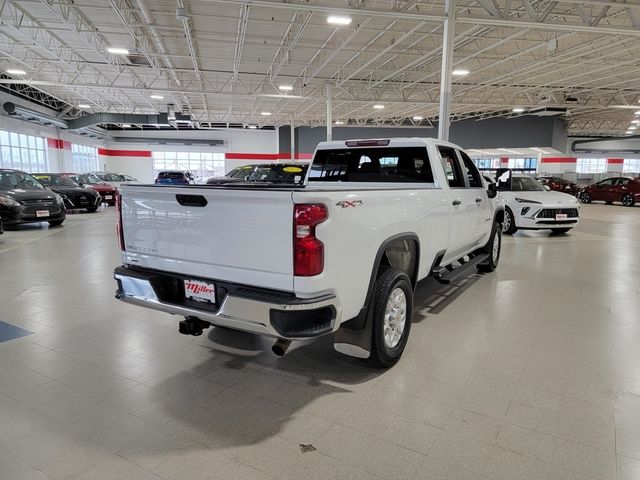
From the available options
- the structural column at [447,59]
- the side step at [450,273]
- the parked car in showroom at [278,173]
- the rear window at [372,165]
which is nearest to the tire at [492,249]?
the side step at [450,273]

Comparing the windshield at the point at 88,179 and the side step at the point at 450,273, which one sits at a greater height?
the windshield at the point at 88,179

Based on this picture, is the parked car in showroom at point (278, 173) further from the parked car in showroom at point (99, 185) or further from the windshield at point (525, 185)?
the parked car in showroom at point (99, 185)

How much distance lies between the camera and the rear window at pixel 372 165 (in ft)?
13.4

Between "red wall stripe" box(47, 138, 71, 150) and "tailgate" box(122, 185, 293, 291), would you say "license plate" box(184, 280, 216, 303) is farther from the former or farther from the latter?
"red wall stripe" box(47, 138, 71, 150)

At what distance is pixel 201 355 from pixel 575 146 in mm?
43777

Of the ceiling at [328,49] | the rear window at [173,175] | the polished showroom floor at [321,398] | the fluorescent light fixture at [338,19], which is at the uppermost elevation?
the ceiling at [328,49]

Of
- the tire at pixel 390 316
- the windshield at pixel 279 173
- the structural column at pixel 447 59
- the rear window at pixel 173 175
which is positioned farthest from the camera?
the rear window at pixel 173 175

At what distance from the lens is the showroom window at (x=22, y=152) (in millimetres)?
19562

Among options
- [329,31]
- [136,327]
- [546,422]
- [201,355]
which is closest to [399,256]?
[546,422]

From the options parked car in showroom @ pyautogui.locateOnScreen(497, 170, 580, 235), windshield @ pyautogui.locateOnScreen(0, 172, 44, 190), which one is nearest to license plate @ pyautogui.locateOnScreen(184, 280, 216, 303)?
parked car in showroom @ pyautogui.locateOnScreen(497, 170, 580, 235)

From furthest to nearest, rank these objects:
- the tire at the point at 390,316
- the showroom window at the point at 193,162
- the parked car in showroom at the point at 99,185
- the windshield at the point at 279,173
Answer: the showroom window at the point at 193,162 < the parked car in showroom at the point at 99,185 < the windshield at the point at 279,173 < the tire at the point at 390,316

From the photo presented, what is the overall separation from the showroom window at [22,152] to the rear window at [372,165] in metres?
20.6

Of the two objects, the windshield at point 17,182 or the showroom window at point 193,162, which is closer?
the windshield at point 17,182

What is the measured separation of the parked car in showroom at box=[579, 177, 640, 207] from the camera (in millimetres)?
19859
